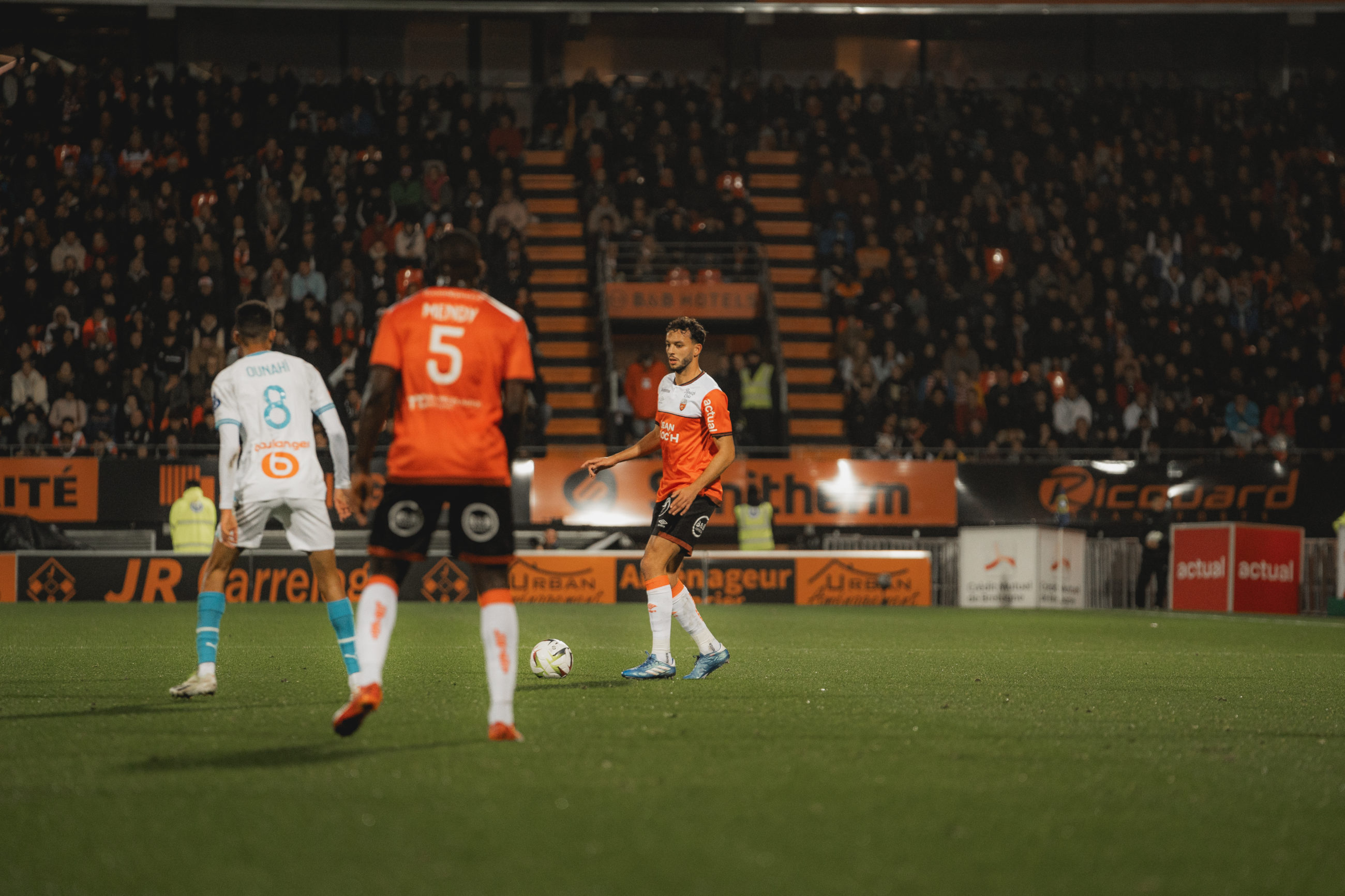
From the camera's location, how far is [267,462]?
25.0 feet

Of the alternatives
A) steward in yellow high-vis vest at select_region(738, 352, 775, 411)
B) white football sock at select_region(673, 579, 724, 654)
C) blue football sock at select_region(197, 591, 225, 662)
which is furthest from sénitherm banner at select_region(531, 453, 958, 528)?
blue football sock at select_region(197, 591, 225, 662)

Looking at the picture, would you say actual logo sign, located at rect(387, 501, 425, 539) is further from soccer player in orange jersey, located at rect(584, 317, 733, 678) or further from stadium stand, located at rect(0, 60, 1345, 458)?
stadium stand, located at rect(0, 60, 1345, 458)

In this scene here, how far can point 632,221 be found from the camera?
27656 millimetres

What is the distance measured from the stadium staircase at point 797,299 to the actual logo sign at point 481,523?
65.3ft

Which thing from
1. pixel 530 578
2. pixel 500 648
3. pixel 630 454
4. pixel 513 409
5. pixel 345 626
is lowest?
pixel 530 578

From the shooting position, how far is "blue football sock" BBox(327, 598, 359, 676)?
729cm

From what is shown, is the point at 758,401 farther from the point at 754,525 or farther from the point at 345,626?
the point at 345,626

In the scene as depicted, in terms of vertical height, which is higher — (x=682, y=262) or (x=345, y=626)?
(x=682, y=262)

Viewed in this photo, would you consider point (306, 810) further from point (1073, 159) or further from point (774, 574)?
point (1073, 159)

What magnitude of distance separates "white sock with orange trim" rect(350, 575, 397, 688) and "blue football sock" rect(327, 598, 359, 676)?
1.54 metres

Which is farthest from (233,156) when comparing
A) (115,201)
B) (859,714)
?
(859,714)

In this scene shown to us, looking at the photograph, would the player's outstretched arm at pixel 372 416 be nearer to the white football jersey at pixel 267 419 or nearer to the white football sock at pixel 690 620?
the white football jersey at pixel 267 419

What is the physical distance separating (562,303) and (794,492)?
7493 mm

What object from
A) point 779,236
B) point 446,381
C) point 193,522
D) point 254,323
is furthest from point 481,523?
point 779,236
